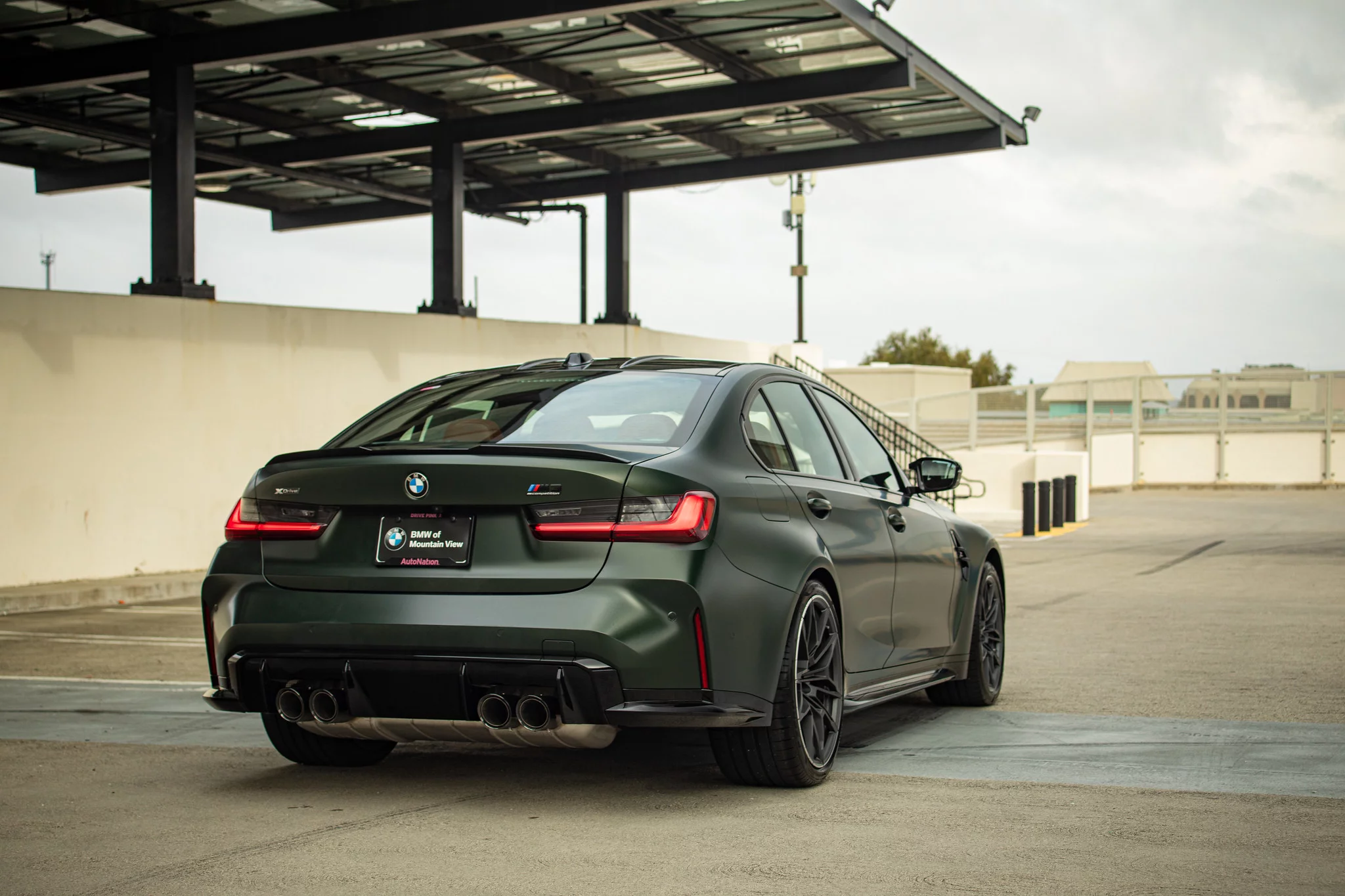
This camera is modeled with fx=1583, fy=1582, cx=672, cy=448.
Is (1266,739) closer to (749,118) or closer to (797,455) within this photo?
(797,455)

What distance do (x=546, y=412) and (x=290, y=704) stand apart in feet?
4.56

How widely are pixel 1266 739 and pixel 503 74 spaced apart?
16.7 m

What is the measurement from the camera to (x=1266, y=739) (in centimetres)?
692

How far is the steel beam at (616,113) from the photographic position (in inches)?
824

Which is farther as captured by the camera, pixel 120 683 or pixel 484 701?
pixel 120 683

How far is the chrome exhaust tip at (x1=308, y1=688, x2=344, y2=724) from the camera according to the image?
17.6ft

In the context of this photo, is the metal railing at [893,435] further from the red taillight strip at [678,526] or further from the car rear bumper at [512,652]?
the car rear bumper at [512,652]

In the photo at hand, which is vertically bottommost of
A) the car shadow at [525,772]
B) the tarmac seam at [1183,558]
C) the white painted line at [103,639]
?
the tarmac seam at [1183,558]

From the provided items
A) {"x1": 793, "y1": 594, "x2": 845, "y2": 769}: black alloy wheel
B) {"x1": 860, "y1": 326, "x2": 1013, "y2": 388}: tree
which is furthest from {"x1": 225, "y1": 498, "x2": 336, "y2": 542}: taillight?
{"x1": 860, "y1": 326, "x2": 1013, "y2": 388}: tree

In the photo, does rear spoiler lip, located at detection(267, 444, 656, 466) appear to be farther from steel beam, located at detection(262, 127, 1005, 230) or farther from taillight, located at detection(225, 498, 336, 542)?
steel beam, located at detection(262, 127, 1005, 230)

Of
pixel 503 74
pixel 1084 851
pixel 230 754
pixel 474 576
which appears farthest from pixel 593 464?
pixel 503 74

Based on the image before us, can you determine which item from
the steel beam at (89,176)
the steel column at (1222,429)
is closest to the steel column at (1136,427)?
the steel column at (1222,429)

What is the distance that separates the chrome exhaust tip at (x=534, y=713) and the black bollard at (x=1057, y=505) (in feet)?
72.5

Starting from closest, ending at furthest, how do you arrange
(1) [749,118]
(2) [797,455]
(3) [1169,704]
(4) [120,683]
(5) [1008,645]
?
(2) [797,455] → (3) [1169,704] → (4) [120,683] → (5) [1008,645] → (1) [749,118]
